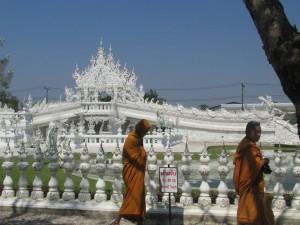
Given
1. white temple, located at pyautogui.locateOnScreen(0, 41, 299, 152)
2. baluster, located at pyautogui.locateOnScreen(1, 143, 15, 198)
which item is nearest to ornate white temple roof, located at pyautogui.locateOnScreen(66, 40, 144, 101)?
white temple, located at pyautogui.locateOnScreen(0, 41, 299, 152)

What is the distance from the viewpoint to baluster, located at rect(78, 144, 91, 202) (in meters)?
7.89

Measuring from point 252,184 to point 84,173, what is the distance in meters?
3.51

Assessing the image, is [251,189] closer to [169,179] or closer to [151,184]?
[169,179]

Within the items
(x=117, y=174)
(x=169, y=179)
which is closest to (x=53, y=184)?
(x=117, y=174)

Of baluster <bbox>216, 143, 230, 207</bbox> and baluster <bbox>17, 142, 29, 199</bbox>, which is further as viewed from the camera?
baluster <bbox>17, 142, 29, 199</bbox>

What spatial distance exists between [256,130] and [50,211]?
4.21 m

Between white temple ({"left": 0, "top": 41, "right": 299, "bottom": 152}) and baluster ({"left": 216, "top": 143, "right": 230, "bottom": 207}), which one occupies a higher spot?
white temple ({"left": 0, "top": 41, "right": 299, "bottom": 152})

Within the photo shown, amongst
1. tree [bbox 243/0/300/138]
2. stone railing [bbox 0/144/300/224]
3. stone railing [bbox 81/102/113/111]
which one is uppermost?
stone railing [bbox 81/102/113/111]

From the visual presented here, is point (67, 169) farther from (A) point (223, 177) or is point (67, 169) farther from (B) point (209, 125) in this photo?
(B) point (209, 125)

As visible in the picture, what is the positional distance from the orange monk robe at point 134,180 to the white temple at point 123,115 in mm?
20144

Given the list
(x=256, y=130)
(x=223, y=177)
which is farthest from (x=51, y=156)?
(x=256, y=130)

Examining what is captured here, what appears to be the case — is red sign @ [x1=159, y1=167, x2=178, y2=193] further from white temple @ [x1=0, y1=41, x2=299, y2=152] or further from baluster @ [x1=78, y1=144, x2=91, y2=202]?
white temple @ [x1=0, y1=41, x2=299, y2=152]

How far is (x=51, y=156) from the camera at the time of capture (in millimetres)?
8133

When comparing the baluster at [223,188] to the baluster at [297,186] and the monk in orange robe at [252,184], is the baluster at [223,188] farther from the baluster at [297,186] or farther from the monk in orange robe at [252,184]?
the monk in orange robe at [252,184]
